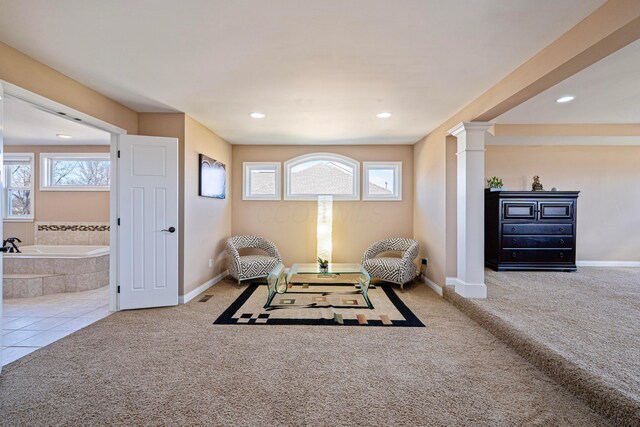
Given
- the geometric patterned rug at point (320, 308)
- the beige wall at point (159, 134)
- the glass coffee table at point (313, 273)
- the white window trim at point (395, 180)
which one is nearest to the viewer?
the beige wall at point (159, 134)

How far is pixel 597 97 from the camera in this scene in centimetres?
348

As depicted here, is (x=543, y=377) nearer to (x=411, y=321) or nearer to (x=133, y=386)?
(x=411, y=321)

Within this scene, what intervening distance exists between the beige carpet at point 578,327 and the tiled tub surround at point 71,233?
21.1ft

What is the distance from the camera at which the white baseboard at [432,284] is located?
4476mm

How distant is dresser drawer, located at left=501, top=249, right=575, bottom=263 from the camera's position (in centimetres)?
505

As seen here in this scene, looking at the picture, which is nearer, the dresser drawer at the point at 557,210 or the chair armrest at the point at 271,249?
the dresser drawer at the point at 557,210

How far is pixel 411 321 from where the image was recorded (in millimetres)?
3398

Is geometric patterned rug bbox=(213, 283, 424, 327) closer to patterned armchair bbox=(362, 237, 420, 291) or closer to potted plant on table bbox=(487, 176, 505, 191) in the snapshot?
patterned armchair bbox=(362, 237, 420, 291)

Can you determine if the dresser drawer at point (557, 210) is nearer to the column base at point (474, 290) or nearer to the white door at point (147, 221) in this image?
the column base at point (474, 290)

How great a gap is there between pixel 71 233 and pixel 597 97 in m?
8.63

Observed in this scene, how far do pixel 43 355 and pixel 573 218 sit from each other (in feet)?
23.5

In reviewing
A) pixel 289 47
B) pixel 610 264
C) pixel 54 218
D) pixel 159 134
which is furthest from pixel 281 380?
pixel 610 264

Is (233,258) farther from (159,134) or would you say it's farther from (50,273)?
(50,273)

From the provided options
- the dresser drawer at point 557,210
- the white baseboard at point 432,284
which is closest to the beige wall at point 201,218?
the white baseboard at point 432,284
